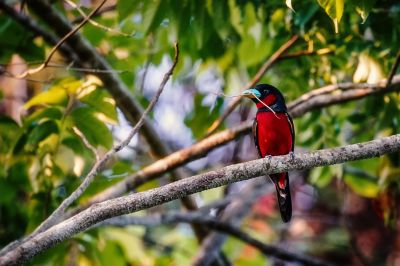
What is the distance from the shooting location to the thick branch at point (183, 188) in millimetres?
2483

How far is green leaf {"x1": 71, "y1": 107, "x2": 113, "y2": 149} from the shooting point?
4090 millimetres

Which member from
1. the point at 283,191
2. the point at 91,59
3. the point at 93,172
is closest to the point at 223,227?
Answer: the point at 283,191

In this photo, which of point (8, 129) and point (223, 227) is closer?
point (8, 129)

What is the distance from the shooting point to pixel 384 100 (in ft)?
14.2

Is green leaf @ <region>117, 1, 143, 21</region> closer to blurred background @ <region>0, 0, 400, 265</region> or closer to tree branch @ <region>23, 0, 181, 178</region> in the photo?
blurred background @ <region>0, 0, 400, 265</region>

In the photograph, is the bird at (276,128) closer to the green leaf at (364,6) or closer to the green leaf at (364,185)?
the green leaf at (364,185)

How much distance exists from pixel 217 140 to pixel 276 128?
0.50 m

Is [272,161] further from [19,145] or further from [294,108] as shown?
[19,145]

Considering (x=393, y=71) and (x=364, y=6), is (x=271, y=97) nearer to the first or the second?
(x=393, y=71)

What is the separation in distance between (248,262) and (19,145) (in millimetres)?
3046

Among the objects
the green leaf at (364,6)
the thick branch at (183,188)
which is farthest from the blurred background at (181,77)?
the thick branch at (183,188)

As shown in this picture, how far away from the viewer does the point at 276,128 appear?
4.49 m

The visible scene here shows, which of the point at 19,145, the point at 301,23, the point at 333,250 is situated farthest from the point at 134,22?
the point at 333,250

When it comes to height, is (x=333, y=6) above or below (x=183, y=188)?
above
